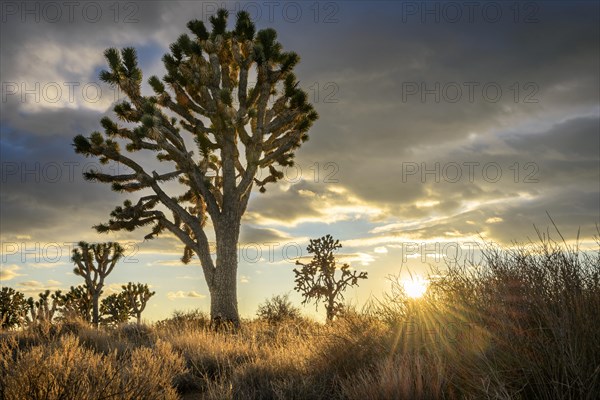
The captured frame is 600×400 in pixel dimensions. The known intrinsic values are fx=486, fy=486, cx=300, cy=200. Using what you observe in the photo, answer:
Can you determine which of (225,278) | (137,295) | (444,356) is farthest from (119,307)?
(444,356)

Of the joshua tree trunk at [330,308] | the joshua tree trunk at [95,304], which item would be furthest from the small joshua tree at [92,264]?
the joshua tree trunk at [330,308]

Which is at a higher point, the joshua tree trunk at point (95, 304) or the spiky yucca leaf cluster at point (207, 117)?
the spiky yucca leaf cluster at point (207, 117)

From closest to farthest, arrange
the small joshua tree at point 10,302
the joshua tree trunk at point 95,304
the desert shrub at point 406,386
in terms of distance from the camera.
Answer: the desert shrub at point 406,386, the joshua tree trunk at point 95,304, the small joshua tree at point 10,302

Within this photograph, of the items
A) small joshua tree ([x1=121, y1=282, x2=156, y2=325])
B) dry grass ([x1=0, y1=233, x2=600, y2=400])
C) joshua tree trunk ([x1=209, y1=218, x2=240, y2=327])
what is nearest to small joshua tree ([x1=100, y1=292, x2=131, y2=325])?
small joshua tree ([x1=121, y1=282, x2=156, y2=325])

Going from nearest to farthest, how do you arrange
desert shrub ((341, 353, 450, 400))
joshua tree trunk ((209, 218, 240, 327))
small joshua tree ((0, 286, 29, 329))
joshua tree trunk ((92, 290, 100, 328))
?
desert shrub ((341, 353, 450, 400)) → joshua tree trunk ((209, 218, 240, 327)) → joshua tree trunk ((92, 290, 100, 328)) → small joshua tree ((0, 286, 29, 329))

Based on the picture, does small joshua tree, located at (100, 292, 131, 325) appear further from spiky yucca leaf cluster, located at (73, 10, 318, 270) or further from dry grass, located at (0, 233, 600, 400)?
dry grass, located at (0, 233, 600, 400)

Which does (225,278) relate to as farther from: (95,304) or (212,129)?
(95,304)

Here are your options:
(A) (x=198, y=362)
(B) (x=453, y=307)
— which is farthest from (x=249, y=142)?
(B) (x=453, y=307)

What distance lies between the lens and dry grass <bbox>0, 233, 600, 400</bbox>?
15.1 ft

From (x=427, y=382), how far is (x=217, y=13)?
17845 mm

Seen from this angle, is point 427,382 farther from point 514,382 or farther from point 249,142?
point 249,142

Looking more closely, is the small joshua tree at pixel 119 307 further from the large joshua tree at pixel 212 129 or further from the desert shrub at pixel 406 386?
the desert shrub at pixel 406 386

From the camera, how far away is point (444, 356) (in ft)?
18.7

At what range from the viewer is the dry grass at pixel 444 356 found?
461cm
